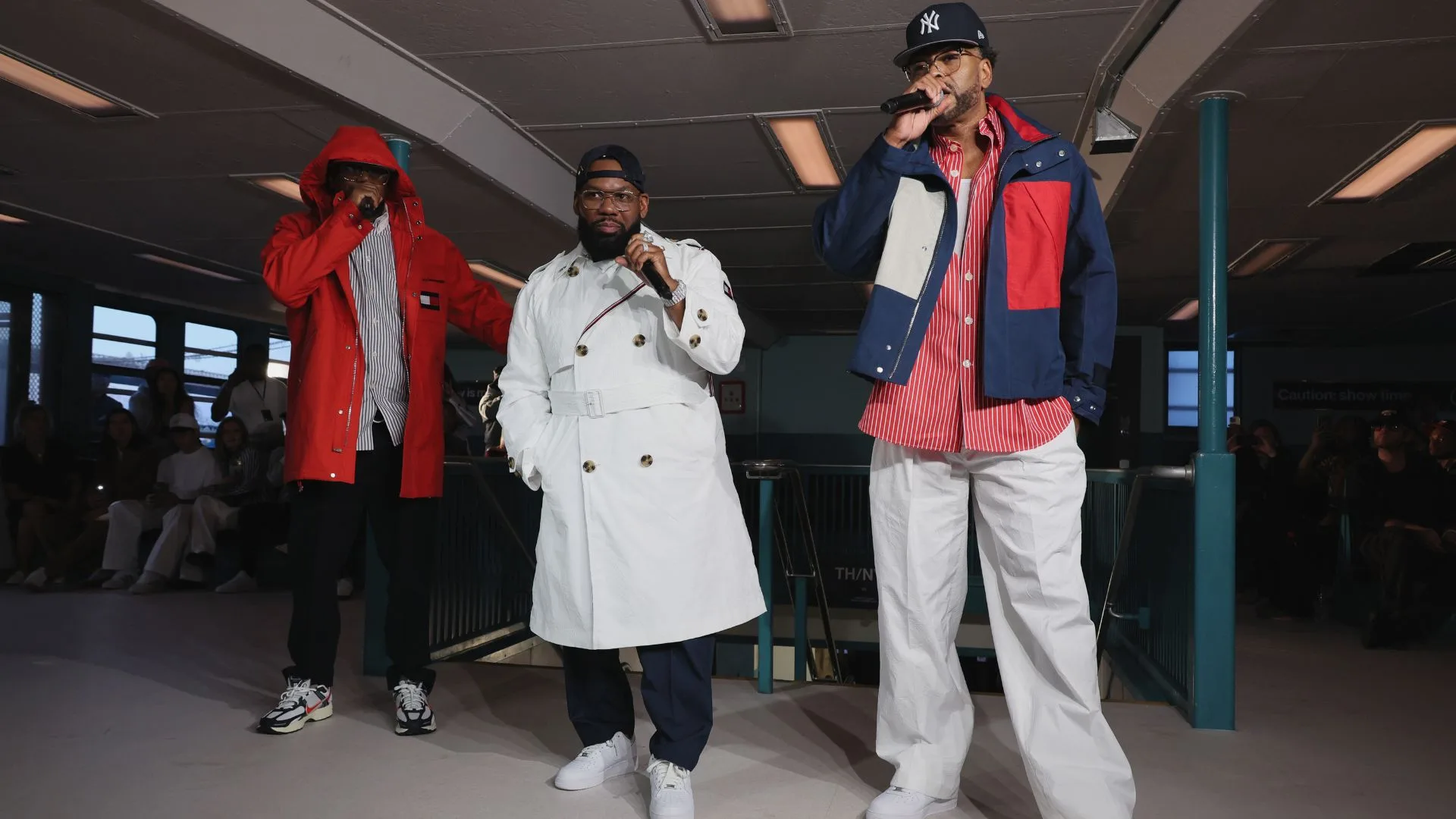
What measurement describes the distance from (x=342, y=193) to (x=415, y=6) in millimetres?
1596

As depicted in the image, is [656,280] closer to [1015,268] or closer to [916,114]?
[916,114]

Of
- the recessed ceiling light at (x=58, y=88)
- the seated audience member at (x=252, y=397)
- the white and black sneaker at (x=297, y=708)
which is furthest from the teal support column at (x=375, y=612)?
the seated audience member at (x=252, y=397)

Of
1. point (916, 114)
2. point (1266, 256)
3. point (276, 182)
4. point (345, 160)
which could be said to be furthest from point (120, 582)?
point (1266, 256)

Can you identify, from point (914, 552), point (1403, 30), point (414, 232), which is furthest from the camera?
point (1403, 30)

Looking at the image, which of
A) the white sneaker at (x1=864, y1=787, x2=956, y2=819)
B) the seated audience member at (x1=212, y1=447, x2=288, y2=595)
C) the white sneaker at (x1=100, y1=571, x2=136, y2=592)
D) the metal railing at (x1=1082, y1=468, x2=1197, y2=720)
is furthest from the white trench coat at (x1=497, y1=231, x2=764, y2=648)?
the white sneaker at (x1=100, y1=571, x2=136, y2=592)

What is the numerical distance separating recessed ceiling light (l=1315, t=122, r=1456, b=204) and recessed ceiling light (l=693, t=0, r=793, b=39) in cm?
365

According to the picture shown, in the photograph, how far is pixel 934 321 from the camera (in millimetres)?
2621

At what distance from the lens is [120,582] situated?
7160mm

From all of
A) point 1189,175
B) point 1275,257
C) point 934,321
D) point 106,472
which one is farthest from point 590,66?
point 1275,257

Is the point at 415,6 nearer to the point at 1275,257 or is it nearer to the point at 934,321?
the point at 934,321

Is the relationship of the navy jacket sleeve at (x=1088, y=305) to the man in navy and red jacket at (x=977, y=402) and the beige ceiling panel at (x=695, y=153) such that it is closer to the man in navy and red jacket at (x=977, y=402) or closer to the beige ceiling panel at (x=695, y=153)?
the man in navy and red jacket at (x=977, y=402)

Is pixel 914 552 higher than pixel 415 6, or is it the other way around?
pixel 415 6

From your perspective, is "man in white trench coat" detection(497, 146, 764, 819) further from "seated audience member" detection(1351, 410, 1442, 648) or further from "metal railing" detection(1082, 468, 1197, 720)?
"seated audience member" detection(1351, 410, 1442, 648)

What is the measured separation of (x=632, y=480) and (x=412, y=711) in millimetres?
1260
